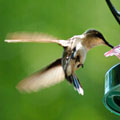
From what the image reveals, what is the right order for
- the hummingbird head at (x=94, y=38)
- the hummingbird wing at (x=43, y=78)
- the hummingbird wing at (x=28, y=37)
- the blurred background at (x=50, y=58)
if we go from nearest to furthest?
the hummingbird wing at (x=28, y=37) < the hummingbird wing at (x=43, y=78) < the hummingbird head at (x=94, y=38) < the blurred background at (x=50, y=58)

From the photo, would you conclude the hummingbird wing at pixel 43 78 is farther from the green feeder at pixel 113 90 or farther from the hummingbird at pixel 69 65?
the green feeder at pixel 113 90

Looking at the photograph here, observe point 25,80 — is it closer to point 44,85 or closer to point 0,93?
point 44,85

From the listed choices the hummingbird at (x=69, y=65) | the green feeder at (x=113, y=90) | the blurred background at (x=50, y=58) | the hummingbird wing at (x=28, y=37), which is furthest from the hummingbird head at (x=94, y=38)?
the blurred background at (x=50, y=58)

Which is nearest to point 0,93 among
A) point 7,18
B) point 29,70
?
point 29,70

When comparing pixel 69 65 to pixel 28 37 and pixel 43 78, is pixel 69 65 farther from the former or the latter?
pixel 28 37

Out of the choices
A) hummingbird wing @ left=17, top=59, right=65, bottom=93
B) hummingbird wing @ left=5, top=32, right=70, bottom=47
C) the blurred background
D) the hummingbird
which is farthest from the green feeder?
the blurred background

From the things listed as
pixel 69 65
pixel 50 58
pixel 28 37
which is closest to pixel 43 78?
pixel 69 65
